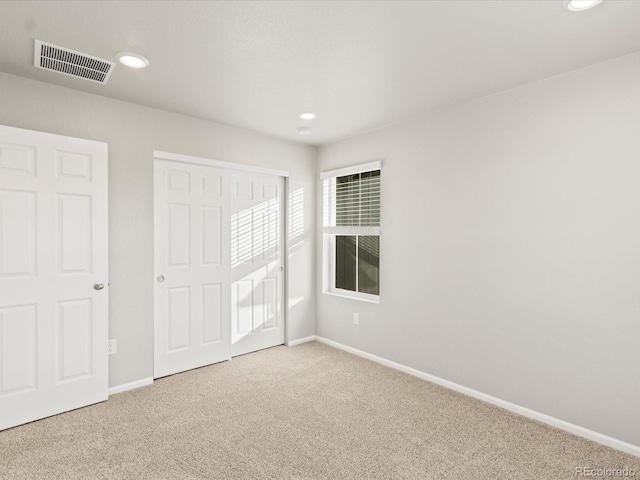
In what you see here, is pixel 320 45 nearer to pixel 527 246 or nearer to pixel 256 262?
pixel 527 246

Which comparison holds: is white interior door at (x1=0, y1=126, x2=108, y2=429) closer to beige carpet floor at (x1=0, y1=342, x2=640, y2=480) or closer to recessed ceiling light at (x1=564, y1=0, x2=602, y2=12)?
beige carpet floor at (x1=0, y1=342, x2=640, y2=480)

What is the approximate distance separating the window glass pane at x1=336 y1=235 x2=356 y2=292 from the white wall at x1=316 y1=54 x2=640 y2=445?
57 cm

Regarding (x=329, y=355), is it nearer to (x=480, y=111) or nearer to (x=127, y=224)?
(x=127, y=224)

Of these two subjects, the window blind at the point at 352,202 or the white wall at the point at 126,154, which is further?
the window blind at the point at 352,202

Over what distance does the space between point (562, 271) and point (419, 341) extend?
1.39 m

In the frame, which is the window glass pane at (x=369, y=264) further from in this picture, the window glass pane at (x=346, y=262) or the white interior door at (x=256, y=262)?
the white interior door at (x=256, y=262)

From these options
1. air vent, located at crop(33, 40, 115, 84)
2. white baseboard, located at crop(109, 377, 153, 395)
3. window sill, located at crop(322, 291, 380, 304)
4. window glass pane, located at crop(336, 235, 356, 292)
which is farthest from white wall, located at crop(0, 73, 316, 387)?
window sill, located at crop(322, 291, 380, 304)

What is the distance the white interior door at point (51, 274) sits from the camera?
2445mm

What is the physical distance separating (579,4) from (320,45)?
1326 mm

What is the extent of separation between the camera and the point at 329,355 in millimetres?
3988

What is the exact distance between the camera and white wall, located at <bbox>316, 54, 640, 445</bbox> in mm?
2273

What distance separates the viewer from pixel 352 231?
13.6ft

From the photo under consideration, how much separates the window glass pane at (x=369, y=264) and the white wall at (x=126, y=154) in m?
1.87

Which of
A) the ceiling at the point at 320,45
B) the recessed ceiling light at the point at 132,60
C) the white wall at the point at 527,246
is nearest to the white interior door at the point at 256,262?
the ceiling at the point at 320,45
